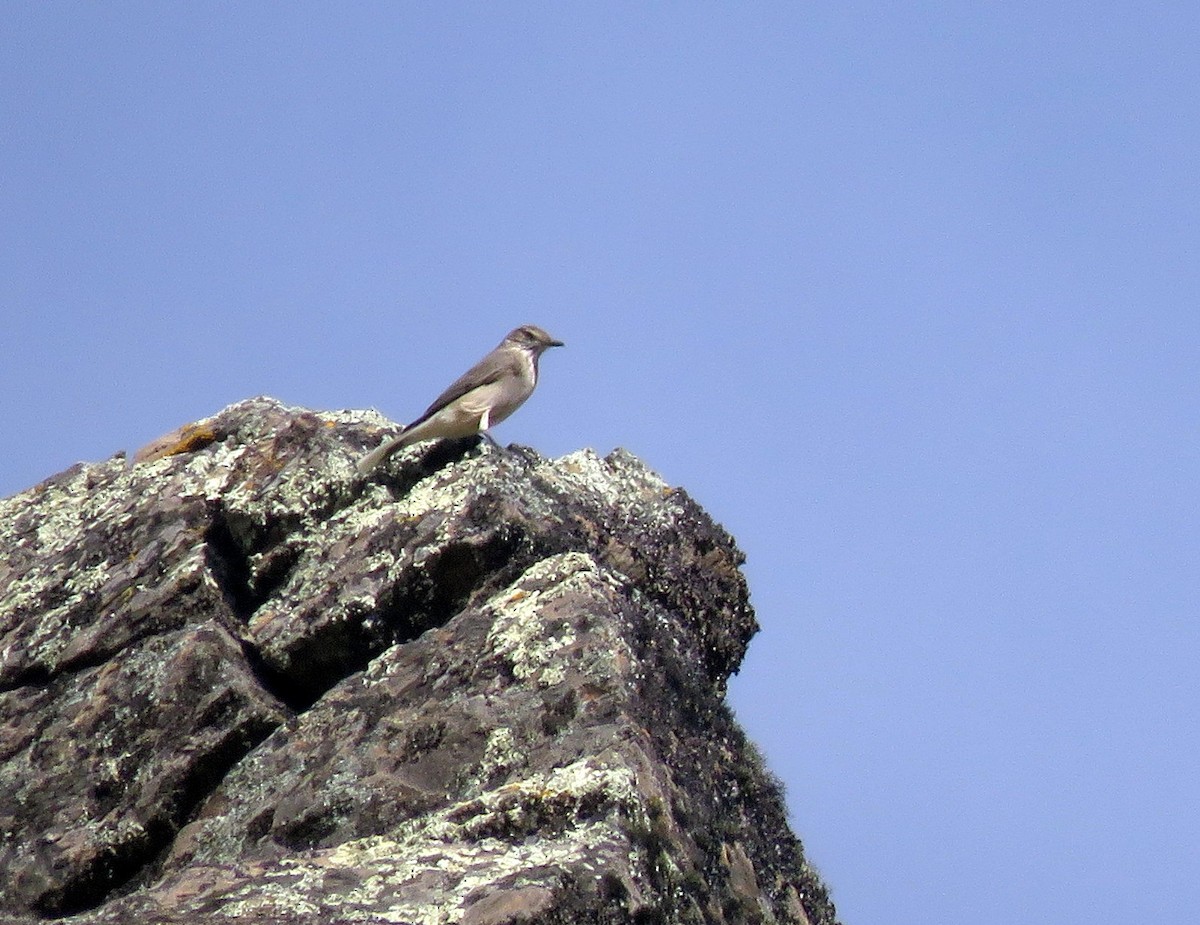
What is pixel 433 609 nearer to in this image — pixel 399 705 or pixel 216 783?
pixel 399 705

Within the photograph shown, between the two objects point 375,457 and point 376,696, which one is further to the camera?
point 375,457

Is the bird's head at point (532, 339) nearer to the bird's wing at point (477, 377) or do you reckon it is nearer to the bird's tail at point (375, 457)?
the bird's wing at point (477, 377)

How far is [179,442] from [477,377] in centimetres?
275

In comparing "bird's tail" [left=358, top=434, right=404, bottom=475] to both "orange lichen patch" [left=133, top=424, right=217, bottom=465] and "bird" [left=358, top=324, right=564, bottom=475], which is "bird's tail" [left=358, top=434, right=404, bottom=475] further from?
"orange lichen patch" [left=133, top=424, right=217, bottom=465]

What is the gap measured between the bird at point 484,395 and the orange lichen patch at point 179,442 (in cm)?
152

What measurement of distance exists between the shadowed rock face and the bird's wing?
0.97 metres

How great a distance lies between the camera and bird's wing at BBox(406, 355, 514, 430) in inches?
465

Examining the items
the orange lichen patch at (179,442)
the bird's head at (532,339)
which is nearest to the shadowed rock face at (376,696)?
the orange lichen patch at (179,442)

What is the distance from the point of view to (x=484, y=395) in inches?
492

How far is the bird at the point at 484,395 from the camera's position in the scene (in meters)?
10.5

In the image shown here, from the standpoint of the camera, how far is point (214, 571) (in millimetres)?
9625

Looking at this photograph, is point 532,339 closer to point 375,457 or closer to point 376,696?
point 375,457

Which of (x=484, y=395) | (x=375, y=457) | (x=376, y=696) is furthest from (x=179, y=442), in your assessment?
(x=376, y=696)

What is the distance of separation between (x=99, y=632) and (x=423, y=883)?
385 centimetres
